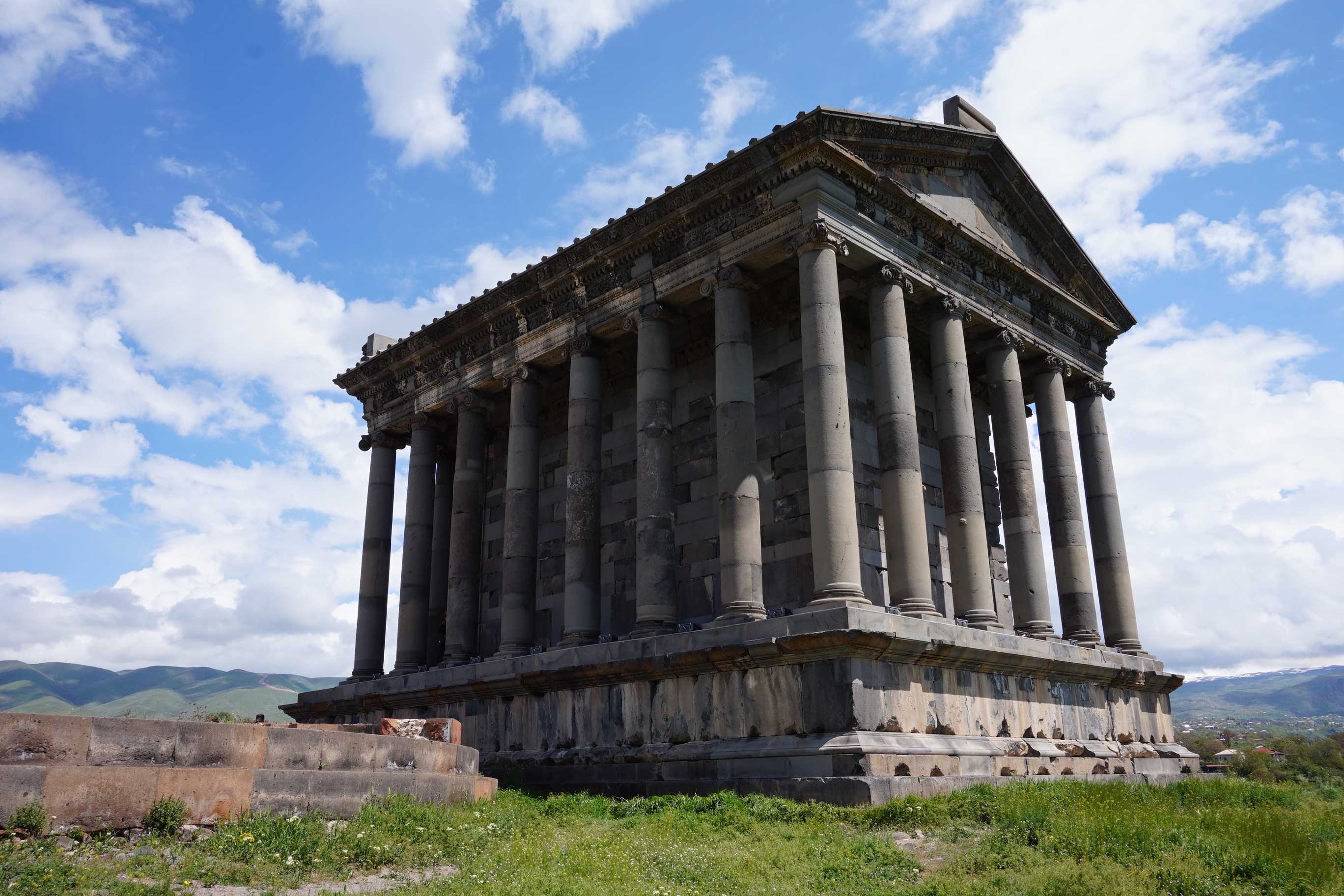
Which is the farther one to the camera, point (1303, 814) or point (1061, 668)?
point (1061, 668)

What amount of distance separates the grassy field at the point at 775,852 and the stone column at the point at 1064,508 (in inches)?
333

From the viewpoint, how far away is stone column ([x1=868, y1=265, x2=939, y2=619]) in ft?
62.2

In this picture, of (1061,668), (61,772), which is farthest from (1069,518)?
(61,772)

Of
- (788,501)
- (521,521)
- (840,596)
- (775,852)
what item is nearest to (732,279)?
(788,501)

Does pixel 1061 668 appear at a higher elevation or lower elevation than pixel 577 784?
higher

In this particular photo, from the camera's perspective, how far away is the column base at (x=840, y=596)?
17.5 meters

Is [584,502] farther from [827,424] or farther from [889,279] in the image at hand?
[889,279]

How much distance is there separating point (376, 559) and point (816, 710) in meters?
16.6

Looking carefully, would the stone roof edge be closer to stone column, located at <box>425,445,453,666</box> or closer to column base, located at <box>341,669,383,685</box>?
stone column, located at <box>425,445,453,666</box>

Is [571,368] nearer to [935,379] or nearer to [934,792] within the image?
[935,379]

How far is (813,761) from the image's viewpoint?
16.4m

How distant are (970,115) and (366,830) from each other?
2147cm

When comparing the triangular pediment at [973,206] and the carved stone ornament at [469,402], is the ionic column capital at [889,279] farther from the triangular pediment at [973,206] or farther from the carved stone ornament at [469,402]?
the carved stone ornament at [469,402]

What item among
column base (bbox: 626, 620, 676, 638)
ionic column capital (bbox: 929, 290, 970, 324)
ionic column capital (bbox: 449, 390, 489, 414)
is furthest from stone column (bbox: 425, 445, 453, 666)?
ionic column capital (bbox: 929, 290, 970, 324)
